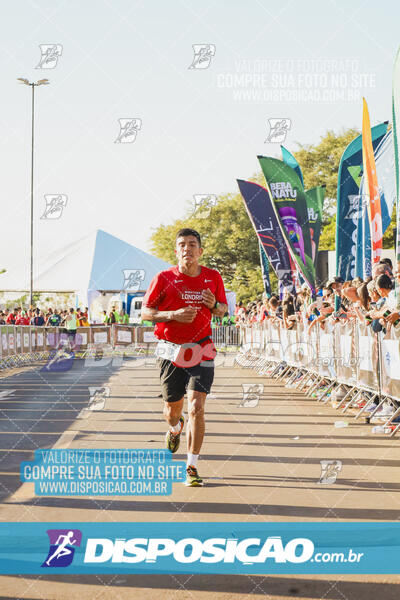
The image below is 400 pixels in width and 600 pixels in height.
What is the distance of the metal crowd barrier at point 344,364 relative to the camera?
34.9ft

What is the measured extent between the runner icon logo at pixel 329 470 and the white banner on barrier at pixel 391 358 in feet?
7.63

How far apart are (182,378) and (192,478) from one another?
0.86 meters

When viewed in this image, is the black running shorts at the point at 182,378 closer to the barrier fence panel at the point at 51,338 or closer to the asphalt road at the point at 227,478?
the asphalt road at the point at 227,478

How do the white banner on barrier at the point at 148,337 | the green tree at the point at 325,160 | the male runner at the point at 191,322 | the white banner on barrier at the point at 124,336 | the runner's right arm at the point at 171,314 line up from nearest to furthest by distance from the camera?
the runner's right arm at the point at 171,314, the male runner at the point at 191,322, the white banner on barrier at the point at 124,336, the white banner on barrier at the point at 148,337, the green tree at the point at 325,160

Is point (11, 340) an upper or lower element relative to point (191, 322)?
lower

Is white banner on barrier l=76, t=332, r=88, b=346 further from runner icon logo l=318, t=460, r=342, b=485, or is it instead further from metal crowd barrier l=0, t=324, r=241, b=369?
runner icon logo l=318, t=460, r=342, b=485

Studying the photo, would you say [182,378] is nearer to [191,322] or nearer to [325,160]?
[191,322]

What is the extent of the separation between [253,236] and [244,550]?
193 ft

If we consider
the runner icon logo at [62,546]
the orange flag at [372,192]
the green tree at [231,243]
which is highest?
the green tree at [231,243]

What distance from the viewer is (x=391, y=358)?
34.2 ft

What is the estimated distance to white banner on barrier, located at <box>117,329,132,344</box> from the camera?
35497 mm

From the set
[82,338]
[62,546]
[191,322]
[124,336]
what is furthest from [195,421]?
[124,336]

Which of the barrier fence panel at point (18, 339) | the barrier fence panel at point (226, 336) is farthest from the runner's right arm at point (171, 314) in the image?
the barrier fence panel at point (226, 336)

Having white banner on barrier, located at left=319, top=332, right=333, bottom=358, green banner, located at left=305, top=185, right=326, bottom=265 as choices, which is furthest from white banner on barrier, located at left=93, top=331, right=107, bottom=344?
white banner on barrier, located at left=319, top=332, right=333, bottom=358
